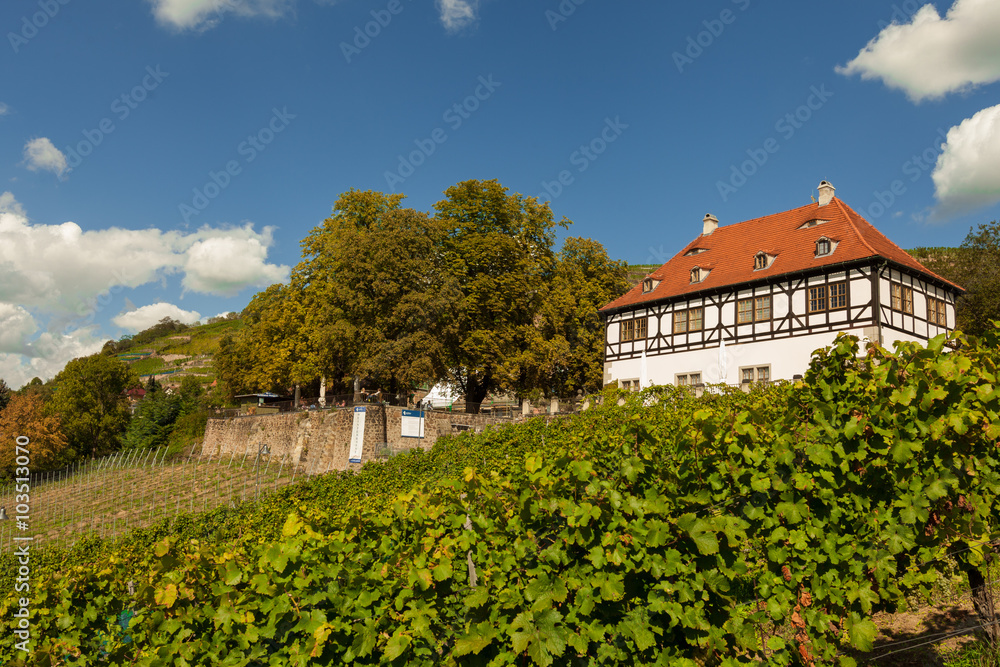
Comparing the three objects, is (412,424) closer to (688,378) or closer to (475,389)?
(475,389)

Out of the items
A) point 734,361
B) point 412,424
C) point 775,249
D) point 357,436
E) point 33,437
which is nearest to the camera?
point 734,361

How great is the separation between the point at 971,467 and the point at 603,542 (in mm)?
2242

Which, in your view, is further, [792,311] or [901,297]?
[792,311]

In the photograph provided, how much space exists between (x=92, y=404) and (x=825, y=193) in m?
50.5

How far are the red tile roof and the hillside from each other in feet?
227

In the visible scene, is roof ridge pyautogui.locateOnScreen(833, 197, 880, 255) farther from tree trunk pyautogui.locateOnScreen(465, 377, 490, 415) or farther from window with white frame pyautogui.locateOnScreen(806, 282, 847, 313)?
tree trunk pyautogui.locateOnScreen(465, 377, 490, 415)

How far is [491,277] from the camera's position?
2806 centimetres

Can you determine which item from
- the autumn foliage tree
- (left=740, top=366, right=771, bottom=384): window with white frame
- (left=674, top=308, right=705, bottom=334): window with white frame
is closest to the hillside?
the autumn foliage tree

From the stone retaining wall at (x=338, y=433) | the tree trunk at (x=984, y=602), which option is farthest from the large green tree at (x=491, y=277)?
the tree trunk at (x=984, y=602)

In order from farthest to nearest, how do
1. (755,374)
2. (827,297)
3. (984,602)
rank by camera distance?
1. (755,374)
2. (827,297)
3. (984,602)

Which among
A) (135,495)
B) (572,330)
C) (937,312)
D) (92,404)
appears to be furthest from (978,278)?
(92,404)

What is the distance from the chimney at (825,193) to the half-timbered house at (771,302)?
0.11ft

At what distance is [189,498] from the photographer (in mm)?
26500

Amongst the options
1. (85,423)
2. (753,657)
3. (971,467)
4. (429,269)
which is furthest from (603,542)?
(85,423)
